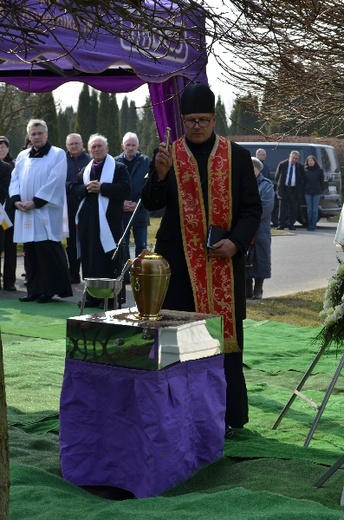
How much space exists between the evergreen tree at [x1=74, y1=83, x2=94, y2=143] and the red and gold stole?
40.0 meters

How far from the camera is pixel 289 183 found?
26406 millimetres

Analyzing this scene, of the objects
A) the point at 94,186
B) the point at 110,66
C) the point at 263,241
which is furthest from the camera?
the point at 263,241

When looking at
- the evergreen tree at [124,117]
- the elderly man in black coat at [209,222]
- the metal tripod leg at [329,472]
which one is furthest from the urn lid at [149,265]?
the evergreen tree at [124,117]

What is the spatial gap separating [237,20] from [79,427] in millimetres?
2145

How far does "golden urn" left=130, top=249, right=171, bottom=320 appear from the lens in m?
5.02

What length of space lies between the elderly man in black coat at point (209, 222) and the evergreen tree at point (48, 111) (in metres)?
27.3

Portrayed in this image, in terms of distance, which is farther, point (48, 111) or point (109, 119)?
point (109, 119)

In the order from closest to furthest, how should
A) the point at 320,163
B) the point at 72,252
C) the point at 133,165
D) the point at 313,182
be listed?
1. the point at 133,165
2. the point at 72,252
3. the point at 313,182
4. the point at 320,163

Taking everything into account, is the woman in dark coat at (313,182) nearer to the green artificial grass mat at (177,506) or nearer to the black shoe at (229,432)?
the black shoe at (229,432)

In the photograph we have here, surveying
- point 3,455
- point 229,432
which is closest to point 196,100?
point 229,432

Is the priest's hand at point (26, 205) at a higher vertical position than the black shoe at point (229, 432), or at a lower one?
higher

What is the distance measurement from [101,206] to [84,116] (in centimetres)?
3465

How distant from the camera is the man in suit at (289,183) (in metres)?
25.9

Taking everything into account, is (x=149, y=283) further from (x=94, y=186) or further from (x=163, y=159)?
(x=94, y=186)
